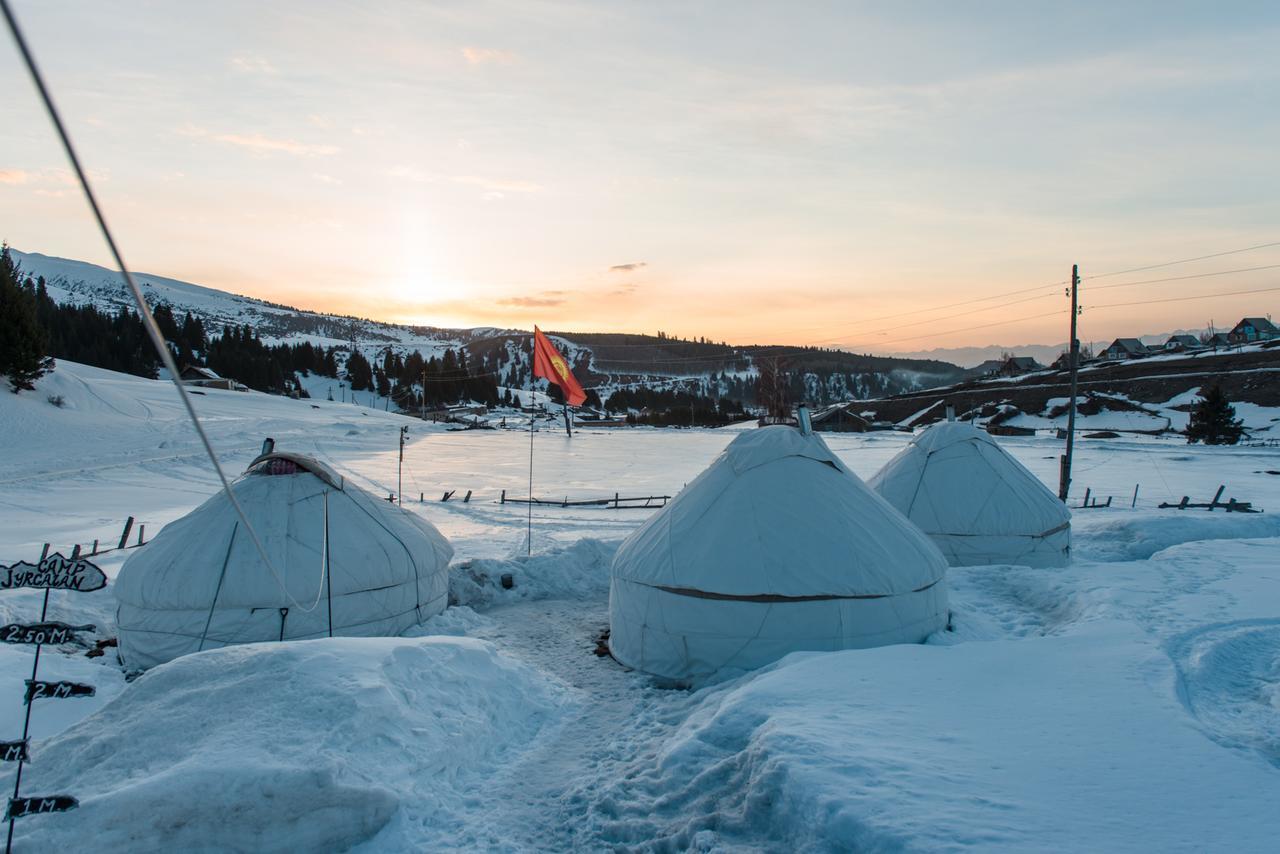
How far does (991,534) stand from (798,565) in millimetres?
6635

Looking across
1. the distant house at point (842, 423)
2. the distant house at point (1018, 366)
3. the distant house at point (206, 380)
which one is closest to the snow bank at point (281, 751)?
the distant house at point (842, 423)

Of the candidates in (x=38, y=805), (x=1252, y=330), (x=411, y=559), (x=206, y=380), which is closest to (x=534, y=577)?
(x=411, y=559)

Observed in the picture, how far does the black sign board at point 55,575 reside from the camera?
427cm

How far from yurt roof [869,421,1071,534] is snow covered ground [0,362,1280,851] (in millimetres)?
2071

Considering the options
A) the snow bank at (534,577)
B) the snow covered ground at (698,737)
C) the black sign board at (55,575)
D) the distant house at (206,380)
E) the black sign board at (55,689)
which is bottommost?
the snow bank at (534,577)

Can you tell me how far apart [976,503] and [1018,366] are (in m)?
75.0

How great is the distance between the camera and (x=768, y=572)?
8.15 meters

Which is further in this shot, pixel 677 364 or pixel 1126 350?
pixel 677 364

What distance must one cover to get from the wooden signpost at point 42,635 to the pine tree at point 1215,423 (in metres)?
45.8

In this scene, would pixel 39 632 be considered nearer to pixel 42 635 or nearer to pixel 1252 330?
pixel 42 635

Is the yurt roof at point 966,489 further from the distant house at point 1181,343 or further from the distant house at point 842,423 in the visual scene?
the distant house at point 1181,343

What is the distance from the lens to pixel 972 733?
525 cm

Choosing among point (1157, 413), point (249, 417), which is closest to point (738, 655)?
point (249, 417)

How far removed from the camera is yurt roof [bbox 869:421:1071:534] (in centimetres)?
1312
